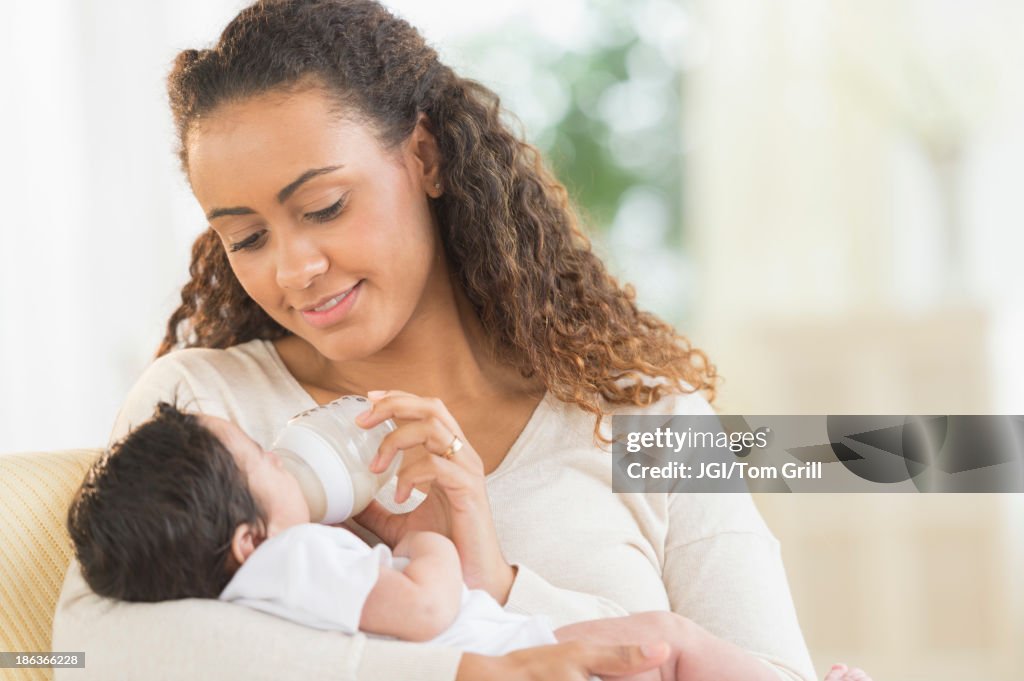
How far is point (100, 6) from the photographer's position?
4.06m

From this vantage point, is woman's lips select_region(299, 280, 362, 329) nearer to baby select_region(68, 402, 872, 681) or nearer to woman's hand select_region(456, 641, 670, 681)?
baby select_region(68, 402, 872, 681)

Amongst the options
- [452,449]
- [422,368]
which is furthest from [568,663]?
[422,368]

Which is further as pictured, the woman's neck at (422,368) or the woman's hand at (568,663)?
the woman's neck at (422,368)

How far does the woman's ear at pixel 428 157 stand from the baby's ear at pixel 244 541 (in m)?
0.64

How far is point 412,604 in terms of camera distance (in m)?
1.30

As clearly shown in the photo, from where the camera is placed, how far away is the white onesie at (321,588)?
1.28m

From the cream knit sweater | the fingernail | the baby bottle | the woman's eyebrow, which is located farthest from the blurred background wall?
the fingernail

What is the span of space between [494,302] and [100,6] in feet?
9.19

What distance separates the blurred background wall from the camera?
12.2 feet

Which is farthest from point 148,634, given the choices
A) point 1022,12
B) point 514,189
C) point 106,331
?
point 1022,12

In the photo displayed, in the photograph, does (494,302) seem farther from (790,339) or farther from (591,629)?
(790,339)

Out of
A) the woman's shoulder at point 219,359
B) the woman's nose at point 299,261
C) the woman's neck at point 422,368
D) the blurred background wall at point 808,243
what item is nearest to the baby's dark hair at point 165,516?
the woman's nose at point 299,261

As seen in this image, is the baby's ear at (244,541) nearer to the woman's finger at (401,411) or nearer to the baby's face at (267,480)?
the baby's face at (267,480)

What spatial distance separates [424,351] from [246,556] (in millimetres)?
576
